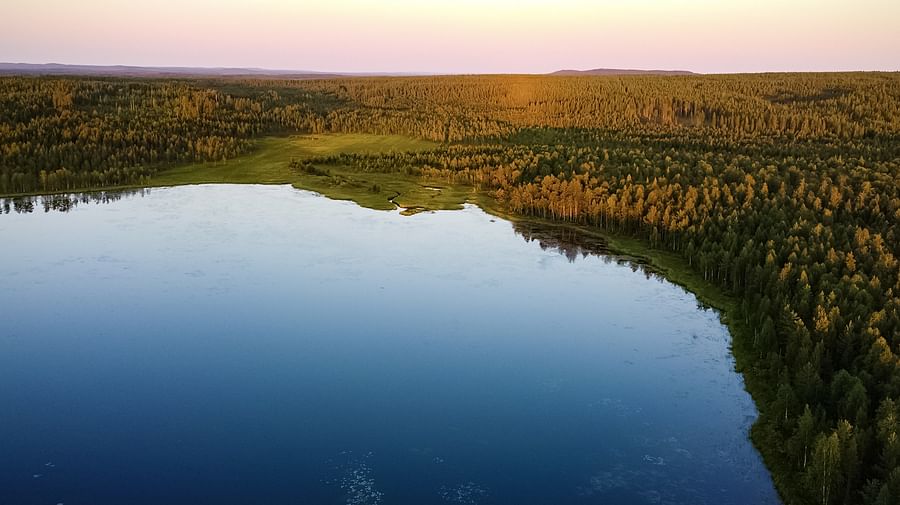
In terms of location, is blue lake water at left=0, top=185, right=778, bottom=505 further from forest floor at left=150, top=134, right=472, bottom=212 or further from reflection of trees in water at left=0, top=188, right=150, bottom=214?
forest floor at left=150, top=134, right=472, bottom=212

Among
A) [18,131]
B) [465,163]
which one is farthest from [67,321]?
[18,131]

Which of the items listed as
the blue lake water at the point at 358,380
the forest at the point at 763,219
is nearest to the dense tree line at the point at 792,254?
the forest at the point at 763,219

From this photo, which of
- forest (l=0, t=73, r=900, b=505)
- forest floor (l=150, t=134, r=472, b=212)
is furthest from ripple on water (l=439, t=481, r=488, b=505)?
forest floor (l=150, t=134, r=472, b=212)

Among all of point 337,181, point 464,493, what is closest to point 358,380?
point 464,493

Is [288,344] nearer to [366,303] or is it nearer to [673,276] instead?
[366,303]

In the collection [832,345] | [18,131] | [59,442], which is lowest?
[59,442]

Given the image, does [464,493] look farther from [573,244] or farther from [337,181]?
[337,181]
